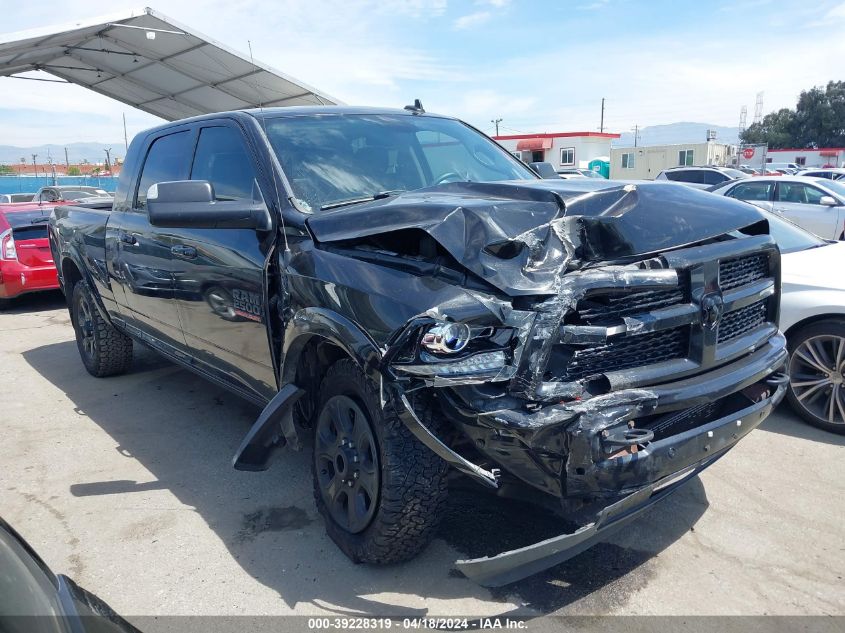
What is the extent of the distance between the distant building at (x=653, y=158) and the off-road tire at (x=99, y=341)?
36.4 m

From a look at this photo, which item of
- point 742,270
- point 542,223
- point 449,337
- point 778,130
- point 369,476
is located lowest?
point 369,476

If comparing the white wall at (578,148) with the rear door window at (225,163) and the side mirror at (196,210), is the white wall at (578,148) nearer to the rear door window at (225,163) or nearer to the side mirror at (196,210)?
the rear door window at (225,163)

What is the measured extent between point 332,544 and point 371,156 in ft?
6.67

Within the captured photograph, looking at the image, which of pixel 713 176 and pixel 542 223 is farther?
pixel 713 176

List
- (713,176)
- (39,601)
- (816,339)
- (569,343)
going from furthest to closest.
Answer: (713,176) → (816,339) → (569,343) → (39,601)

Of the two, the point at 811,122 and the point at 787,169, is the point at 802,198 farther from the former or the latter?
the point at 811,122

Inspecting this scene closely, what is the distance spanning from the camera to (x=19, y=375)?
641 cm

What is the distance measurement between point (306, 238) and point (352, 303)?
1.78 feet

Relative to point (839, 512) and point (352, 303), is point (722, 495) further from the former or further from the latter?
point (352, 303)

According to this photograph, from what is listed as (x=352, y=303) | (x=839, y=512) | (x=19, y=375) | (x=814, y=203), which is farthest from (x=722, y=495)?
(x=814, y=203)

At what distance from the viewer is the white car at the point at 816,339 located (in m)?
4.40

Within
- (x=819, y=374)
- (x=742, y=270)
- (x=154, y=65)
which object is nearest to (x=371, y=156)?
(x=742, y=270)

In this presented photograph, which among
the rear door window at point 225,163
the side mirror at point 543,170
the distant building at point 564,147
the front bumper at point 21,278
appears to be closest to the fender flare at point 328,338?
the rear door window at point 225,163

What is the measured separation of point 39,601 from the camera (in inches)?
51.8
